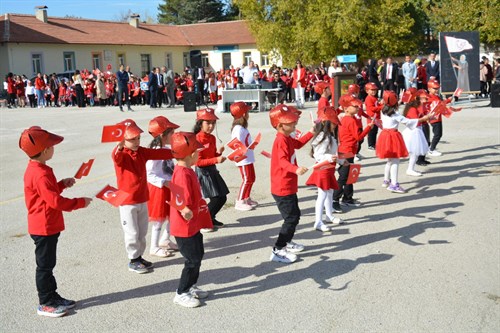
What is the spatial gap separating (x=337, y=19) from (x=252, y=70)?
1057 centimetres

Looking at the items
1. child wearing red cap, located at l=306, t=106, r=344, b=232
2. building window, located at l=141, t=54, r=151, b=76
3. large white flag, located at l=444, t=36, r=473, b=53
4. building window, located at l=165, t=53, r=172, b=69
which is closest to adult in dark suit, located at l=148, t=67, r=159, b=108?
large white flag, located at l=444, t=36, r=473, b=53

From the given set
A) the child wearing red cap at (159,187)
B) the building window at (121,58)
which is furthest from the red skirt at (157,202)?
the building window at (121,58)

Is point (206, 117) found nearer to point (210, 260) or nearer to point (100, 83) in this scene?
point (210, 260)

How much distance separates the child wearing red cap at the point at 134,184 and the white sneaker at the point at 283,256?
1416 millimetres

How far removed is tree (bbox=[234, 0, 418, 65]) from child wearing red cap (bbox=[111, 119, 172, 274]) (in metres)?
29.4

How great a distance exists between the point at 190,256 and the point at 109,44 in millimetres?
47336

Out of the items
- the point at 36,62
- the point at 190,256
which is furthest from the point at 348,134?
the point at 36,62

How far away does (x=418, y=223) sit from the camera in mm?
7520

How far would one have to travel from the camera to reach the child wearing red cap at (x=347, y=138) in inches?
322

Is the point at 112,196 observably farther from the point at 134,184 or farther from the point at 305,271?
the point at 305,271

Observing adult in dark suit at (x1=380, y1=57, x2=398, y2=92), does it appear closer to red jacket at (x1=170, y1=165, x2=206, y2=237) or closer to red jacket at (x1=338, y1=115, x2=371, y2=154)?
red jacket at (x1=338, y1=115, x2=371, y2=154)

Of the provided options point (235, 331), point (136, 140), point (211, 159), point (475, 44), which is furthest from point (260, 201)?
point (475, 44)

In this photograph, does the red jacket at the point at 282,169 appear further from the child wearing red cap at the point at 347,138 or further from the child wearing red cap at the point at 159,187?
the child wearing red cap at the point at 347,138

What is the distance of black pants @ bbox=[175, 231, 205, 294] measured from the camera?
16.5 feet
